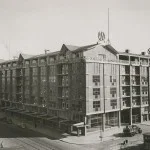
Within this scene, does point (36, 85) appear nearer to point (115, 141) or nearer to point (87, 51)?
point (87, 51)

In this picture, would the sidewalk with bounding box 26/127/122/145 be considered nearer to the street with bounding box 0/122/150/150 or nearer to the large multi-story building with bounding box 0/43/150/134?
the street with bounding box 0/122/150/150

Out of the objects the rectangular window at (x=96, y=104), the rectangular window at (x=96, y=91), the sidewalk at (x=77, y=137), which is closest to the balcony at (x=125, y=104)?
the sidewalk at (x=77, y=137)

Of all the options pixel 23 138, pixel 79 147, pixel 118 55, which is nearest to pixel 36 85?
pixel 23 138

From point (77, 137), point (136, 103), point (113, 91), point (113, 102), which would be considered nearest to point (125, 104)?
point (136, 103)

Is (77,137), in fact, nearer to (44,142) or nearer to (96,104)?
(44,142)

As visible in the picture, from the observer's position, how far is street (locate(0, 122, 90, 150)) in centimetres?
4334

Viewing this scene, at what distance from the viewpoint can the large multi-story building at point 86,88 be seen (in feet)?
179

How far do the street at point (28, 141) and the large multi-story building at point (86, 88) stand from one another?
6.42 metres

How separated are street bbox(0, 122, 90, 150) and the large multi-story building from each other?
642 cm

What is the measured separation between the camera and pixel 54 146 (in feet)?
144

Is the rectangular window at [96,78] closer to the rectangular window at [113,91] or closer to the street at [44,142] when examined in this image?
the rectangular window at [113,91]

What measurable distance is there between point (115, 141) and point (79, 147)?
8.67 metres

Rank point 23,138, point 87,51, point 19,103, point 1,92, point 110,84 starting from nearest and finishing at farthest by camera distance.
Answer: point 23,138 → point 87,51 → point 110,84 → point 19,103 → point 1,92

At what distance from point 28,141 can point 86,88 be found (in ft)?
58.9
